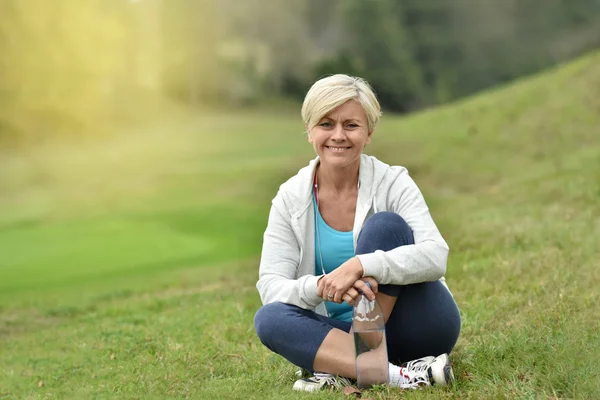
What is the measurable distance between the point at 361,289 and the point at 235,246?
10238 millimetres

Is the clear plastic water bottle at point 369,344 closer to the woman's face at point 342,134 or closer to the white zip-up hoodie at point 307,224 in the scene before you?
the white zip-up hoodie at point 307,224

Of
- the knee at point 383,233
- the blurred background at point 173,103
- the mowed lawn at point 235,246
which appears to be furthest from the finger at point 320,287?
the blurred background at point 173,103

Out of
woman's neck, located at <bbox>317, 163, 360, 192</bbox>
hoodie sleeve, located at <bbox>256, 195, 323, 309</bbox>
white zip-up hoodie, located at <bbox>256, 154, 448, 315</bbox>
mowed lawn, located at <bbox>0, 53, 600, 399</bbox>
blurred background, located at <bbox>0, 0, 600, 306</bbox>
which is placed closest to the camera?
white zip-up hoodie, located at <bbox>256, 154, 448, 315</bbox>

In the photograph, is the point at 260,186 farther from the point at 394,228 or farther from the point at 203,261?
the point at 394,228

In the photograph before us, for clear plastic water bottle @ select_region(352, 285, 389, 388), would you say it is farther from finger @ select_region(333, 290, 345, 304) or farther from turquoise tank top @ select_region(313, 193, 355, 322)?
turquoise tank top @ select_region(313, 193, 355, 322)

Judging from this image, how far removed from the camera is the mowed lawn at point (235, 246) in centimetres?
414

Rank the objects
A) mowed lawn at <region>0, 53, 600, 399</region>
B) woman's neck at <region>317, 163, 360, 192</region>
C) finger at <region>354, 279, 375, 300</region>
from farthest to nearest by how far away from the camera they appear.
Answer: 1. mowed lawn at <region>0, 53, 600, 399</region>
2. woman's neck at <region>317, 163, 360, 192</region>
3. finger at <region>354, 279, 375, 300</region>

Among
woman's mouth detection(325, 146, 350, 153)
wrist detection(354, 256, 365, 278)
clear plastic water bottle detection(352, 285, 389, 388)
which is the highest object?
woman's mouth detection(325, 146, 350, 153)

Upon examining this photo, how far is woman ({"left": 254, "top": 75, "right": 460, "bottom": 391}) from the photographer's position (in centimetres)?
342

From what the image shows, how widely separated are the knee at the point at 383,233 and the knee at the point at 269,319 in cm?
47

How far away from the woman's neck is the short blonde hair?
25 cm

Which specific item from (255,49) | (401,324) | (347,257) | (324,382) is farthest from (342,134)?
(255,49)

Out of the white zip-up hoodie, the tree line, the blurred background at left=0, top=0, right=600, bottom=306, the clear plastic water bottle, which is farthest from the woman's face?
the tree line

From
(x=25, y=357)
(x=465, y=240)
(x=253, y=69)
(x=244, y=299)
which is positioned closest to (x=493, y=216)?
(x=465, y=240)
